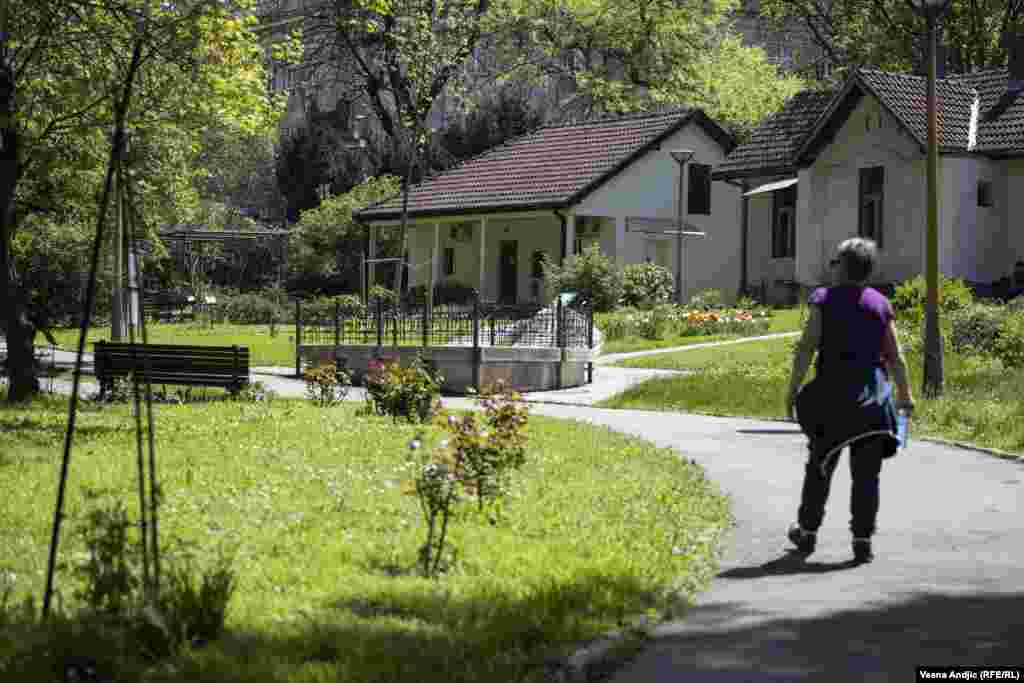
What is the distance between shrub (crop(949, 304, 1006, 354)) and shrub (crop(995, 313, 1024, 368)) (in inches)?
9.1

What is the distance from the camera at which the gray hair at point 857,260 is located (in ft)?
28.6

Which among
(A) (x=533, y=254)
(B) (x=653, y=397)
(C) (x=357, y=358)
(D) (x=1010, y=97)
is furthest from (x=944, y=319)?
(A) (x=533, y=254)

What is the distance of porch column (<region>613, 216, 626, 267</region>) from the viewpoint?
45875 mm

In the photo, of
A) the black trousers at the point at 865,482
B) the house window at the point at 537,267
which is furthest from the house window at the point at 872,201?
the black trousers at the point at 865,482

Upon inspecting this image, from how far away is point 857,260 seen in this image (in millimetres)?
8719

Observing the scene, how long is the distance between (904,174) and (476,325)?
16732mm

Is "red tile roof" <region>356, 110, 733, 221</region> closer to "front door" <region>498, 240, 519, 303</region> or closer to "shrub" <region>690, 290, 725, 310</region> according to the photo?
"front door" <region>498, 240, 519, 303</region>

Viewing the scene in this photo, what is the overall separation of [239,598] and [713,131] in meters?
41.7

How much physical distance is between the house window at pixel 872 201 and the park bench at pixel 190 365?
21.9 meters

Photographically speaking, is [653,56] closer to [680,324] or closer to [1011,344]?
[680,324]

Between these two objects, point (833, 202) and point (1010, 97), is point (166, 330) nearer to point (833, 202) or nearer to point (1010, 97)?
point (833, 202)

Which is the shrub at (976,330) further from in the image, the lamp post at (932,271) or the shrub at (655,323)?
the shrub at (655,323)

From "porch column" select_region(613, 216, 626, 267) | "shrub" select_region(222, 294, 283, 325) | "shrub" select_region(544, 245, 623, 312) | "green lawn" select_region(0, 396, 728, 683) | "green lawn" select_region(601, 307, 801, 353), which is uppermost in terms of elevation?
"porch column" select_region(613, 216, 626, 267)

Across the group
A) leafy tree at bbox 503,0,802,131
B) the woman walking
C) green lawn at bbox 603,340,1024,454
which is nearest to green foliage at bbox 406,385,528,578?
the woman walking
